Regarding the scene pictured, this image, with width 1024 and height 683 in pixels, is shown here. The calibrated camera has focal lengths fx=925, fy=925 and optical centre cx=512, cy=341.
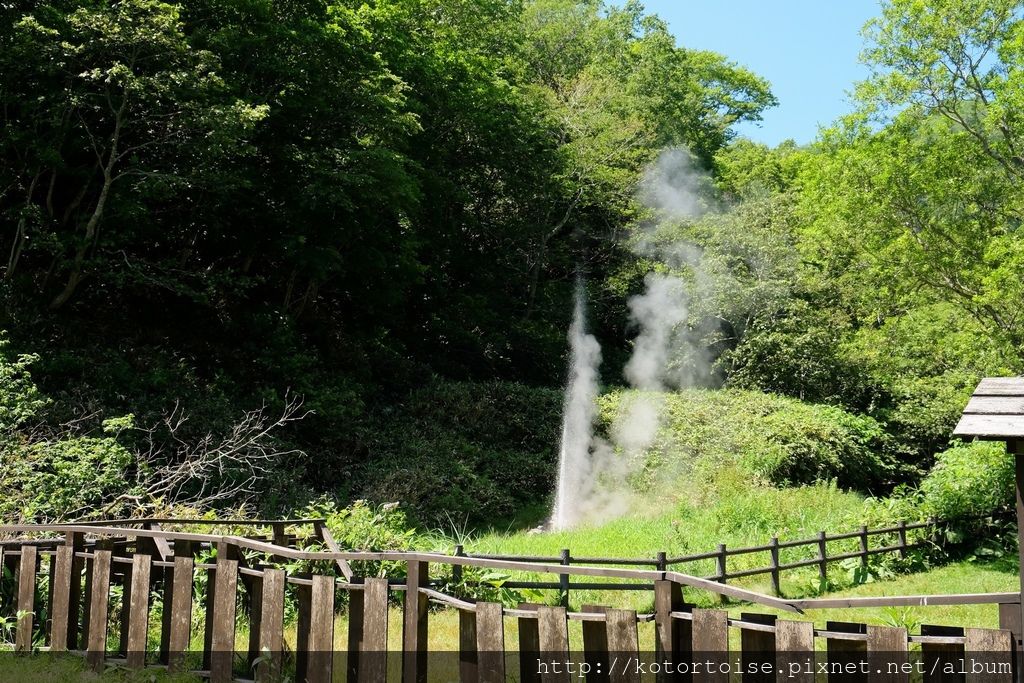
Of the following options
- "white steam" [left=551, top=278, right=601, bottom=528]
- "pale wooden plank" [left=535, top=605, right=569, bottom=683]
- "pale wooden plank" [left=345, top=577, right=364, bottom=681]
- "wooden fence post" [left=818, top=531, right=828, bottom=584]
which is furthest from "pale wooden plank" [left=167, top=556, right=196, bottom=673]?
"white steam" [left=551, top=278, right=601, bottom=528]

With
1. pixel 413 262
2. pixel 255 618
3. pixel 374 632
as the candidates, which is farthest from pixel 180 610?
pixel 413 262

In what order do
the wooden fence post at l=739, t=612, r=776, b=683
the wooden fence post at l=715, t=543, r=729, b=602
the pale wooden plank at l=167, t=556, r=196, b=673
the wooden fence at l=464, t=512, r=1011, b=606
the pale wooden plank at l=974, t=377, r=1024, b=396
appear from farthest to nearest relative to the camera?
the wooden fence post at l=715, t=543, r=729, b=602 → the wooden fence at l=464, t=512, r=1011, b=606 → the pale wooden plank at l=167, t=556, r=196, b=673 → the pale wooden plank at l=974, t=377, r=1024, b=396 → the wooden fence post at l=739, t=612, r=776, b=683

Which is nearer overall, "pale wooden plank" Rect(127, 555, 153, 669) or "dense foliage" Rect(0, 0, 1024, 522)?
"pale wooden plank" Rect(127, 555, 153, 669)

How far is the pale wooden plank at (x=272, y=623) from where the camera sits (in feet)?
17.0

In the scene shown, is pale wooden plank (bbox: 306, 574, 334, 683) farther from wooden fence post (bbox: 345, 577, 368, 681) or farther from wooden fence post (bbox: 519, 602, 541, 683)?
wooden fence post (bbox: 519, 602, 541, 683)

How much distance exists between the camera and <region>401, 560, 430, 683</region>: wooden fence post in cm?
481

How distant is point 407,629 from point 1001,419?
320 cm

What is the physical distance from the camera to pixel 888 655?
11.8 ft

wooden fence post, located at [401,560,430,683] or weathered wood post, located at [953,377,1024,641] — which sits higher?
weathered wood post, located at [953,377,1024,641]

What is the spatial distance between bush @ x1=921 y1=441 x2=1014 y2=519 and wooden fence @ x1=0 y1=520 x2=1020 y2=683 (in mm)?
11429

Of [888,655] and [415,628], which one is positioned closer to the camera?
[888,655]

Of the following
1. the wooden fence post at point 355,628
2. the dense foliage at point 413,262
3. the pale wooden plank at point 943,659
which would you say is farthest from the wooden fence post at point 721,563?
the pale wooden plank at point 943,659

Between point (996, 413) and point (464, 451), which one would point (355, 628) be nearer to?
point (996, 413)

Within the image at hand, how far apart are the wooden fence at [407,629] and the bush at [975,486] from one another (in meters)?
11.4
